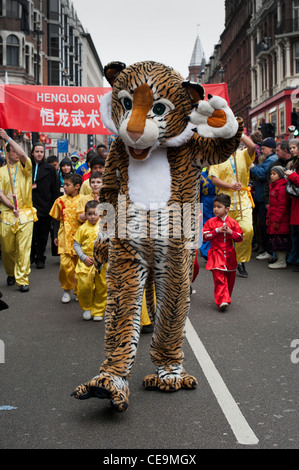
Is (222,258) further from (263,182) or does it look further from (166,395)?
(263,182)

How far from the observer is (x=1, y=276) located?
10273mm

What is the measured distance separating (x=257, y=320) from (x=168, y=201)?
2924mm

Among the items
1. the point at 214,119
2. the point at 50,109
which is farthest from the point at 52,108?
the point at 214,119

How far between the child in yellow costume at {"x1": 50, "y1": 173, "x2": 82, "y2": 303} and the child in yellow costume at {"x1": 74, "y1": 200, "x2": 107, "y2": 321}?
0.92m

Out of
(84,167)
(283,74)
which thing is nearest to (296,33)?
(283,74)

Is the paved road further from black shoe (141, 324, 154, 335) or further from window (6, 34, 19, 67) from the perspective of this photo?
window (6, 34, 19, 67)

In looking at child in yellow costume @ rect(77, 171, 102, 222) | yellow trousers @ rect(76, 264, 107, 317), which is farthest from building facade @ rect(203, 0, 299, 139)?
yellow trousers @ rect(76, 264, 107, 317)

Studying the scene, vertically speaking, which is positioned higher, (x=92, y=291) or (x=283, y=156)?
(x=283, y=156)

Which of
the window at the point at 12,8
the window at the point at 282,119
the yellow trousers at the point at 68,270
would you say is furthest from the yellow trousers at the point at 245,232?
the window at the point at 12,8

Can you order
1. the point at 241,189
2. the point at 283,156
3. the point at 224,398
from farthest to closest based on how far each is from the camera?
the point at 283,156 < the point at 241,189 < the point at 224,398

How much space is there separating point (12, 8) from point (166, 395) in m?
48.8

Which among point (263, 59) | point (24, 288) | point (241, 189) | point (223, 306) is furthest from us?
point (263, 59)

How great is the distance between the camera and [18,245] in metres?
8.92
